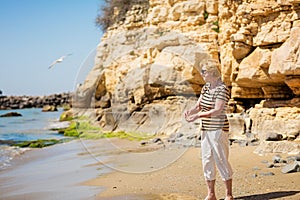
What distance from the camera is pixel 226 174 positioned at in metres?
4.84

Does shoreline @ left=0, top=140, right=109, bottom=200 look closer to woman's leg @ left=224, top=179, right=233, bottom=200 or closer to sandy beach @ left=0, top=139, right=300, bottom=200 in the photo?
sandy beach @ left=0, top=139, right=300, bottom=200

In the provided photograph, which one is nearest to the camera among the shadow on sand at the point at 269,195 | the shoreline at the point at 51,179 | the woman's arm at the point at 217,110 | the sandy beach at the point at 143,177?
the woman's arm at the point at 217,110

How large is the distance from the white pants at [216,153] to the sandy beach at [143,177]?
59 cm

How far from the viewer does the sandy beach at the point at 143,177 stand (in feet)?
18.5

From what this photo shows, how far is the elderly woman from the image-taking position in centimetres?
480

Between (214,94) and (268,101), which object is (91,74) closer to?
(268,101)

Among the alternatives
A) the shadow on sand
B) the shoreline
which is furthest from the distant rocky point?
the shadow on sand

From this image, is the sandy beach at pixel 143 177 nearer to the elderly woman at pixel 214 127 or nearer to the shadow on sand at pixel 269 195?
the shadow on sand at pixel 269 195

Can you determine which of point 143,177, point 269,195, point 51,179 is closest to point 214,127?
point 269,195

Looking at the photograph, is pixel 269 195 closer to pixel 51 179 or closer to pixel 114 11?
pixel 51 179

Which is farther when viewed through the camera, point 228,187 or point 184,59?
point 184,59

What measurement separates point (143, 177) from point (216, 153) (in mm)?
2496

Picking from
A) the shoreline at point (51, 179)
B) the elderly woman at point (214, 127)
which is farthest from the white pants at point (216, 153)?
the shoreline at point (51, 179)

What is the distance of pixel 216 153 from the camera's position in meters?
4.84
